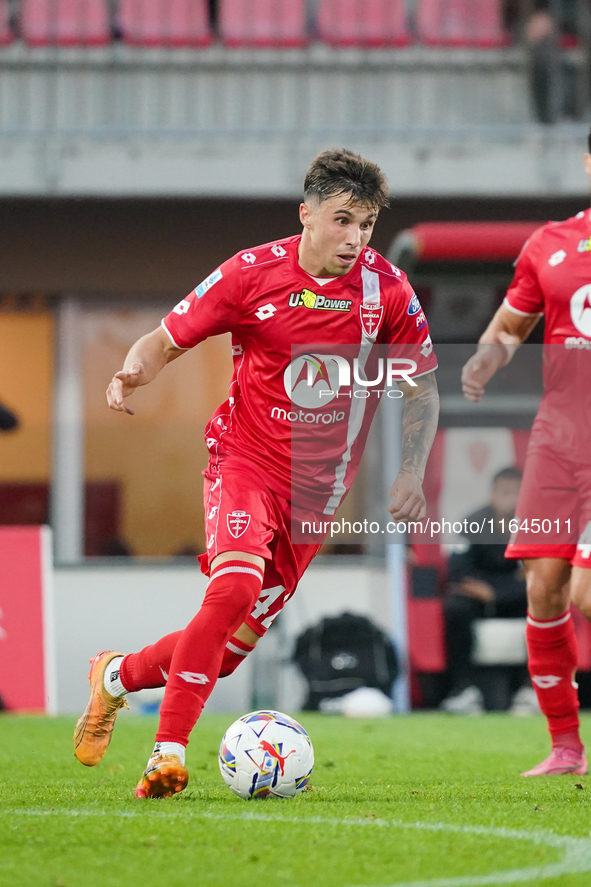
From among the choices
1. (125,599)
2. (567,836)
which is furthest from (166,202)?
(567,836)

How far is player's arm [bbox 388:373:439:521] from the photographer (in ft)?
14.0

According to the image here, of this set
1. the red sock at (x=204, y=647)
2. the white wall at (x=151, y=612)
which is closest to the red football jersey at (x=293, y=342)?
the red sock at (x=204, y=647)

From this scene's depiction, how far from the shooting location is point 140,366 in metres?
4.22

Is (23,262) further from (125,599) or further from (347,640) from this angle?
(347,640)

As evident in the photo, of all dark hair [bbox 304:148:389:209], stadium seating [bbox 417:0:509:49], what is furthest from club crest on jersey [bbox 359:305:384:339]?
stadium seating [bbox 417:0:509:49]

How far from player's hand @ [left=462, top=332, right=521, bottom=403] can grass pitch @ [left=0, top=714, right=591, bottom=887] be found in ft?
4.79

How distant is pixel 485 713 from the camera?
988 cm

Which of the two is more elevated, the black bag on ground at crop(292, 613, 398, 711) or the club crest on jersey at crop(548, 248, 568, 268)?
the club crest on jersey at crop(548, 248, 568, 268)

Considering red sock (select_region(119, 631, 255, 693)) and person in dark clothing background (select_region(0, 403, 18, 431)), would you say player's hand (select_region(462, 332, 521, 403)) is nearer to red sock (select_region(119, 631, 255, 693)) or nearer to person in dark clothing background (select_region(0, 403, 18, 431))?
red sock (select_region(119, 631, 255, 693))

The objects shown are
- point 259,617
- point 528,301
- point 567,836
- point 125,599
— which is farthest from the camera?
point 125,599

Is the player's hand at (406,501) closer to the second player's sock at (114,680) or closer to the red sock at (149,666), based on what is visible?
the red sock at (149,666)

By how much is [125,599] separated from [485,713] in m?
3.05

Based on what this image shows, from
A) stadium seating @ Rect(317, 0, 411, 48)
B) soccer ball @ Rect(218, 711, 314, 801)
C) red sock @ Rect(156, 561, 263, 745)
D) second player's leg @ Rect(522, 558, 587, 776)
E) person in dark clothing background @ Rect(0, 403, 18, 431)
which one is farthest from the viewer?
stadium seating @ Rect(317, 0, 411, 48)

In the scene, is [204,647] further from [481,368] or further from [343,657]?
[343,657]
